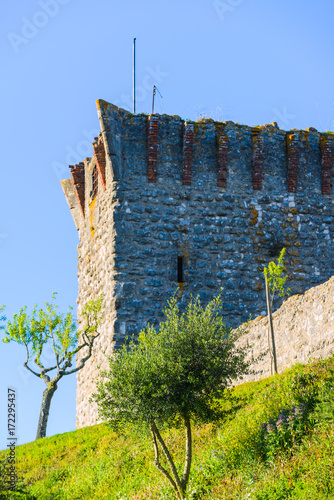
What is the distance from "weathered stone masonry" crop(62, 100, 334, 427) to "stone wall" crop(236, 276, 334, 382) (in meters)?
3.01

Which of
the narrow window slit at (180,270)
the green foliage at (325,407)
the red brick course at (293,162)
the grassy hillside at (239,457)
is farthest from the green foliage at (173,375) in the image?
the red brick course at (293,162)

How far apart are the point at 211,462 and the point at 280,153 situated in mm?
10938

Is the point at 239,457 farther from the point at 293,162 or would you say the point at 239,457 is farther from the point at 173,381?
the point at 293,162

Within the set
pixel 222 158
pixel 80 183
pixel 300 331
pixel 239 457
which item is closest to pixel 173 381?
pixel 239 457

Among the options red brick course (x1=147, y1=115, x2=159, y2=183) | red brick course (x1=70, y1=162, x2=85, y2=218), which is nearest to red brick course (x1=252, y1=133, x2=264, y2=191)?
red brick course (x1=147, y1=115, x2=159, y2=183)

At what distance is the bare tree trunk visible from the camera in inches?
687

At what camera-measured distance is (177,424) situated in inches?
394

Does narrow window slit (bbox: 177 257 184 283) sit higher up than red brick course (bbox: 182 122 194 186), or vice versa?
red brick course (bbox: 182 122 194 186)

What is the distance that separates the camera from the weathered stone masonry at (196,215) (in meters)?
16.9

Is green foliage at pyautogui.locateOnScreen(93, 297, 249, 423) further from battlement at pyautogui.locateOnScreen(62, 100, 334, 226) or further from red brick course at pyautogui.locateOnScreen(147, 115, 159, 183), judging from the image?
battlement at pyautogui.locateOnScreen(62, 100, 334, 226)

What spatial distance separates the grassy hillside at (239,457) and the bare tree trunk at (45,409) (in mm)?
3310

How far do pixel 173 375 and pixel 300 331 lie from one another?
160 inches

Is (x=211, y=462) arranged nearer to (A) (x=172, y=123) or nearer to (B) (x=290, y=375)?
(B) (x=290, y=375)

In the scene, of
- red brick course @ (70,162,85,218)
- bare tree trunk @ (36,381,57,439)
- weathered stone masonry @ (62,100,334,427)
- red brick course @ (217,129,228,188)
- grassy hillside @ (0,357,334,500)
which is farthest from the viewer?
red brick course @ (70,162,85,218)
